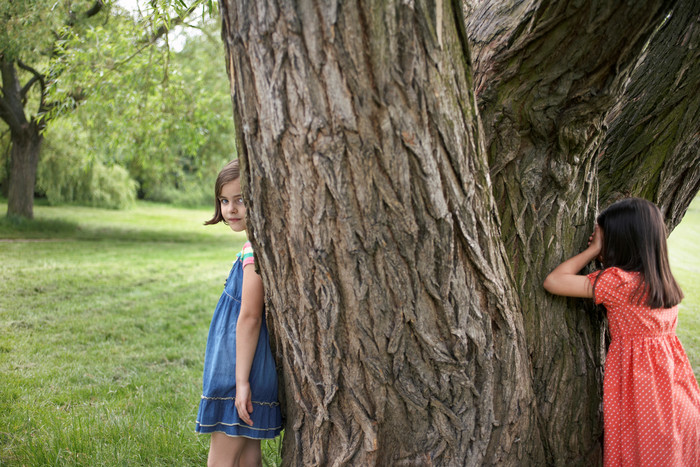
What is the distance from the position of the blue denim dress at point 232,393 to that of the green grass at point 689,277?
13.1ft

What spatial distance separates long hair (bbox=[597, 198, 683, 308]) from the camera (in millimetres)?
2148

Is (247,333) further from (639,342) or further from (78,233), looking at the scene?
(78,233)

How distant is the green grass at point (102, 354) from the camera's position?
290 centimetres

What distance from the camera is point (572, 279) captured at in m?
2.15

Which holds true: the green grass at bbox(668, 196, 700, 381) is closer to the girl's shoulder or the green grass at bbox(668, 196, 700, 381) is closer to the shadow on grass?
the girl's shoulder

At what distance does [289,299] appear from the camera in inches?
72.0

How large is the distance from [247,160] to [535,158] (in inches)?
45.4

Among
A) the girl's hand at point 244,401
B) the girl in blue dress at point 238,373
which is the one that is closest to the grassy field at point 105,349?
the girl in blue dress at point 238,373

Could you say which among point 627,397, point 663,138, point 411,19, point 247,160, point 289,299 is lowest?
point 627,397

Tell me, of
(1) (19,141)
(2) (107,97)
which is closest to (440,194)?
(2) (107,97)

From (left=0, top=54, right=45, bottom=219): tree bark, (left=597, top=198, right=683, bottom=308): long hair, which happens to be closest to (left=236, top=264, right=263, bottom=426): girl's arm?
(left=597, top=198, right=683, bottom=308): long hair

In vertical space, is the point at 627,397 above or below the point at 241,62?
below

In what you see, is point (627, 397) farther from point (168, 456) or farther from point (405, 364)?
point (168, 456)

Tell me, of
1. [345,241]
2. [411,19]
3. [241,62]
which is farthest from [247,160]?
[411,19]
